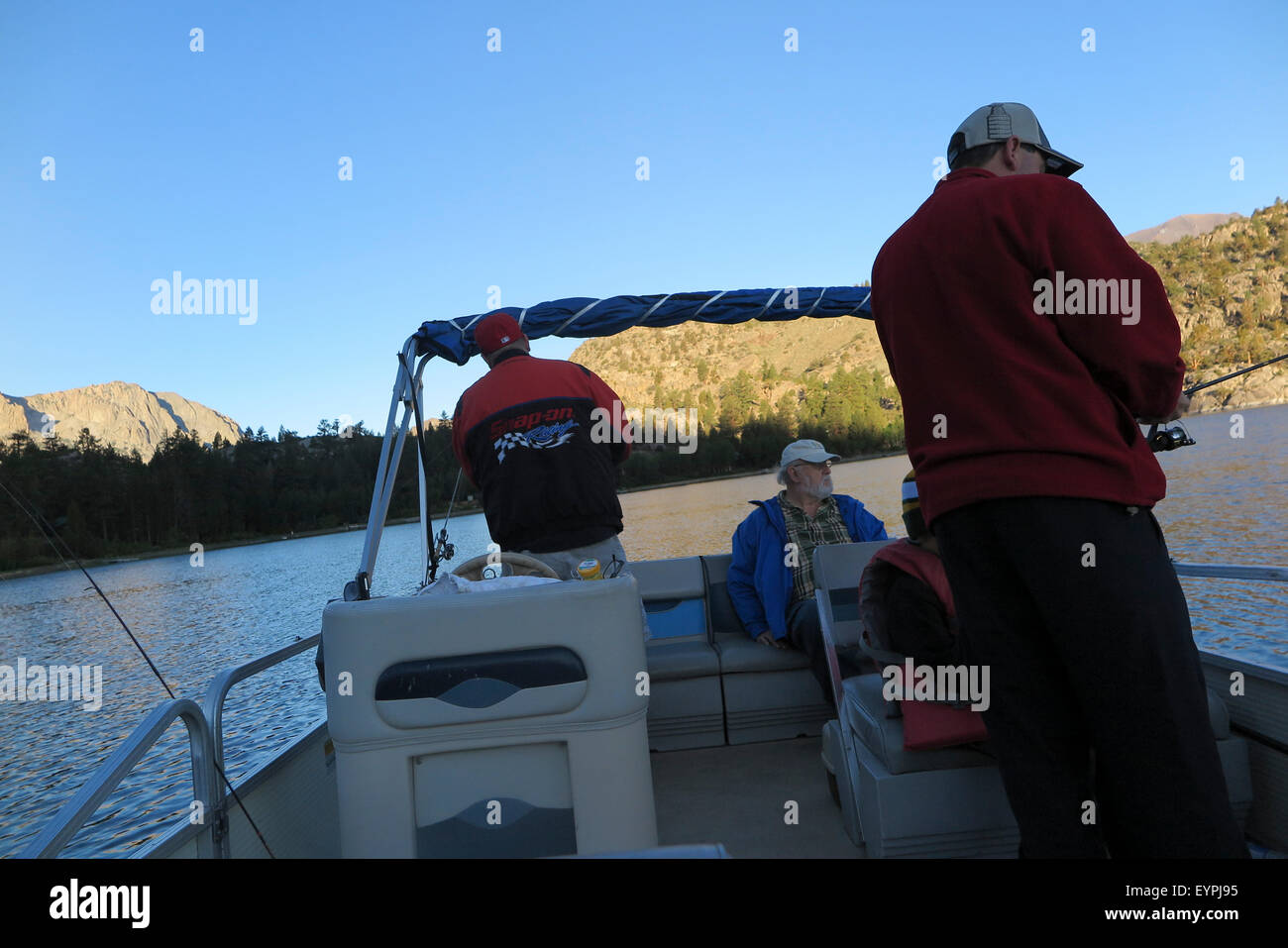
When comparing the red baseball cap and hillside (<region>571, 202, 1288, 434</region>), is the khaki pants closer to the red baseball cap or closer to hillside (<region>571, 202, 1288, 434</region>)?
the red baseball cap

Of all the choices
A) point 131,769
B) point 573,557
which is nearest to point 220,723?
point 131,769

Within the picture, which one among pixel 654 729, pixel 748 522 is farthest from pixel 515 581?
pixel 748 522

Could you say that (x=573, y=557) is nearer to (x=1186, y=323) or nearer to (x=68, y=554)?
(x=68, y=554)

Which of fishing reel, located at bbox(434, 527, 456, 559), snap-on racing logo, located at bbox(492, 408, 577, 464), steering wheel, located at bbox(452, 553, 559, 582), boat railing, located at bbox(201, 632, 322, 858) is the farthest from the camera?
fishing reel, located at bbox(434, 527, 456, 559)

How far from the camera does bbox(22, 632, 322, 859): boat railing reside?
1623 millimetres

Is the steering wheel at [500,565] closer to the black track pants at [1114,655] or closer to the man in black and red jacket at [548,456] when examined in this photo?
the man in black and red jacket at [548,456]

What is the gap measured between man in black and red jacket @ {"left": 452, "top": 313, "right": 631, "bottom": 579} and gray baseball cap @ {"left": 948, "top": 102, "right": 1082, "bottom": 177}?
1.63 metres

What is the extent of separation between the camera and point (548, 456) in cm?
300

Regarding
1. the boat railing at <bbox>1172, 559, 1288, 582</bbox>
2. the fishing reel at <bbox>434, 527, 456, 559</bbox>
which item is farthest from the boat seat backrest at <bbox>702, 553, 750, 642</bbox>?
the boat railing at <bbox>1172, 559, 1288, 582</bbox>

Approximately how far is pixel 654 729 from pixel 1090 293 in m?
3.01

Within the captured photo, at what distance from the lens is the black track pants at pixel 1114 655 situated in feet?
4.44

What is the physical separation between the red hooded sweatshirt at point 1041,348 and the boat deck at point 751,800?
165 centimetres

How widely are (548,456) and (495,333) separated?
0.61 meters

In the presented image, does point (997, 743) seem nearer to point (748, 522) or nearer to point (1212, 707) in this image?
point (1212, 707)
